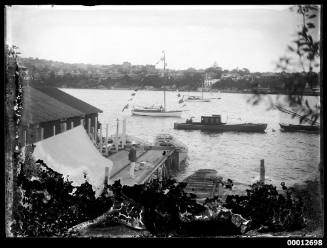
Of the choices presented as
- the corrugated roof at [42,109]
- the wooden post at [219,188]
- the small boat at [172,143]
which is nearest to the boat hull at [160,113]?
the small boat at [172,143]

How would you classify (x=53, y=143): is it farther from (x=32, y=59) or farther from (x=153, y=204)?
(x=153, y=204)

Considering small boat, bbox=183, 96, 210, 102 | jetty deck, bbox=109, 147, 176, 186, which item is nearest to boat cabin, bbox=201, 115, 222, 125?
small boat, bbox=183, 96, 210, 102

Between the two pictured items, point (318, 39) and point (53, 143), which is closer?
point (318, 39)

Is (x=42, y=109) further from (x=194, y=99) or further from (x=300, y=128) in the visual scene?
(x=300, y=128)
